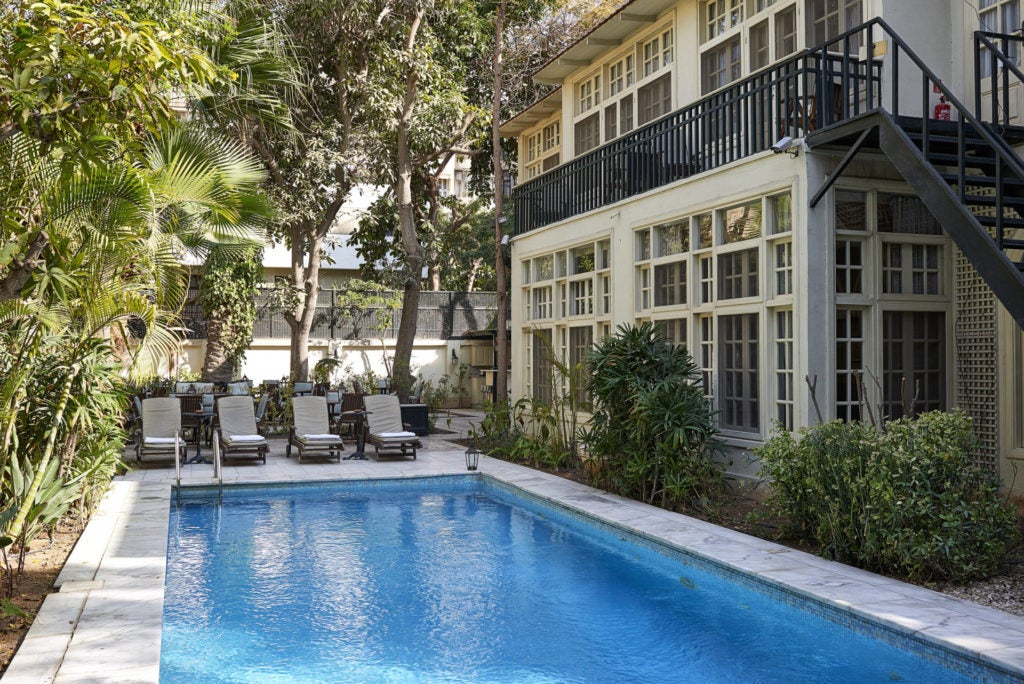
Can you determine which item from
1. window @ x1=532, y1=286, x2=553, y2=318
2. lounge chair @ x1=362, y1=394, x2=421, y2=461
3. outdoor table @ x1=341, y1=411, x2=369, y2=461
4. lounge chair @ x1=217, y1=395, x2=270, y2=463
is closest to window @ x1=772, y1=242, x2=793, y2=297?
window @ x1=532, y1=286, x2=553, y2=318

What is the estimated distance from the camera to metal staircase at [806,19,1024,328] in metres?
6.89

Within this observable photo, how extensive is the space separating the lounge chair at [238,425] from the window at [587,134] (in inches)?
283

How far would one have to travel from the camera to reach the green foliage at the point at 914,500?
6.61m

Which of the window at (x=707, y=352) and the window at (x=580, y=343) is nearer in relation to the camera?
the window at (x=707, y=352)

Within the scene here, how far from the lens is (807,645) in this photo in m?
6.12

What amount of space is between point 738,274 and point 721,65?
117 inches

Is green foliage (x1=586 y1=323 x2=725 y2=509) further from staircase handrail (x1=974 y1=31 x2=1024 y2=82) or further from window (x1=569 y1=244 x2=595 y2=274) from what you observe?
staircase handrail (x1=974 y1=31 x2=1024 y2=82)

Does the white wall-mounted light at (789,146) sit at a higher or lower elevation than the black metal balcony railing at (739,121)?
lower

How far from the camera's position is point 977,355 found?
9.30 meters

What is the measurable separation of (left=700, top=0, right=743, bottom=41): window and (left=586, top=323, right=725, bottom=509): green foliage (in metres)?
4.05

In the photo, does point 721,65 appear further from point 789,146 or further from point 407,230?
point 407,230

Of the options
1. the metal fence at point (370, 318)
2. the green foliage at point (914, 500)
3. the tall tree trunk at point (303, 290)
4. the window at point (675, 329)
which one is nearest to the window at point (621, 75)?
the window at point (675, 329)

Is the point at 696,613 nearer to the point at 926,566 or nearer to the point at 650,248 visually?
the point at 926,566

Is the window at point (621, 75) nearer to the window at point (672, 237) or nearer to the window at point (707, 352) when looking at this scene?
the window at point (672, 237)
